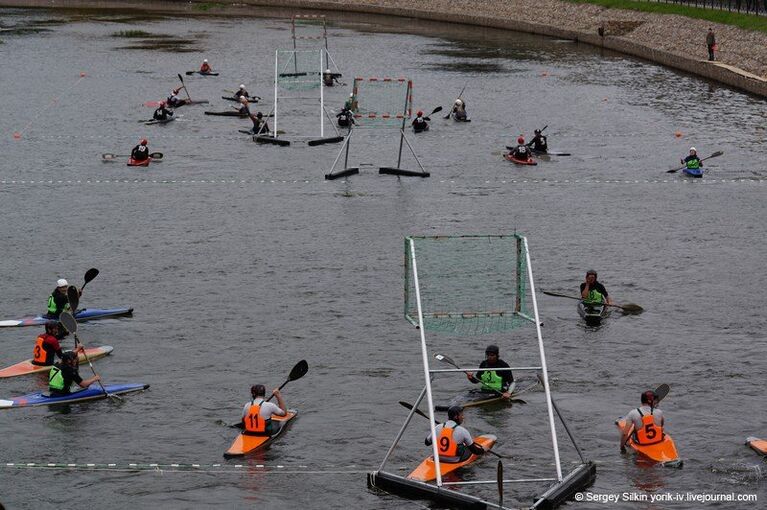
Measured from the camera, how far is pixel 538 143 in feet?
198

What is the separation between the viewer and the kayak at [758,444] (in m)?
27.2

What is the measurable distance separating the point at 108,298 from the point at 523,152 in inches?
1010

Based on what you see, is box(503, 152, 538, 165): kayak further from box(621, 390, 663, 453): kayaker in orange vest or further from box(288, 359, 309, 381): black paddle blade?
box(621, 390, 663, 453): kayaker in orange vest

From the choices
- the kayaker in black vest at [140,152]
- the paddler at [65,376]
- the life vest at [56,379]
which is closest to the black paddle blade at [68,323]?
the paddler at [65,376]

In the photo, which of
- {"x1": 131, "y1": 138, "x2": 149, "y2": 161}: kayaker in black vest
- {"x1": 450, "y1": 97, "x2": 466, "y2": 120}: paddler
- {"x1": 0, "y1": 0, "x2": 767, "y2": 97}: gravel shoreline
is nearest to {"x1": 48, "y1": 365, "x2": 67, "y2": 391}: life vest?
{"x1": 131, "y1": 138, "x2": 149, "y2": 161}: kayaker in black vest

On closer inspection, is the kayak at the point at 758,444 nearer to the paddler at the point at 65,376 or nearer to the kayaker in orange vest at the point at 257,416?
the kayaker in orange vest at the point at 257,416

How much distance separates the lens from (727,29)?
90.4 m

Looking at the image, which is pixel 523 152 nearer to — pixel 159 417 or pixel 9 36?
pixel 159 417

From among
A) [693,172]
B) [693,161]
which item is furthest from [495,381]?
[693,161]

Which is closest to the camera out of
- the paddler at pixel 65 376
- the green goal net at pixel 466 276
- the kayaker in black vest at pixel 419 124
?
the paddler at pixel 65 376

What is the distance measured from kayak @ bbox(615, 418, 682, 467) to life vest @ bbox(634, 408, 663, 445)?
99 mm

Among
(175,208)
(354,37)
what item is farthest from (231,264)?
(354,37)

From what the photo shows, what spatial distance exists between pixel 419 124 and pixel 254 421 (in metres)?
40.0

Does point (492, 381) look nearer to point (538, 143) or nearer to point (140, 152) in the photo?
point (538, 143)
